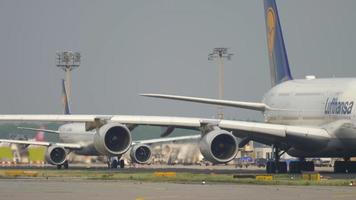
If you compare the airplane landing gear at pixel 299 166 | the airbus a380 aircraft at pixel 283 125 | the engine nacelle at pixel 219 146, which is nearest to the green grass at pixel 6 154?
the airbus a380 aircraft at pixel 283 125

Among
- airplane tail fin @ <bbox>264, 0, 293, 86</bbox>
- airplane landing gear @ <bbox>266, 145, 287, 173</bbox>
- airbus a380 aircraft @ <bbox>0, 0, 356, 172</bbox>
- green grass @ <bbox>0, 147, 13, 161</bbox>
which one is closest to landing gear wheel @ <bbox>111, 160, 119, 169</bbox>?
green grass @ <bbox>0, 147, 13, 161</bbox>

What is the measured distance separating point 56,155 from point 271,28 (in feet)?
81.0

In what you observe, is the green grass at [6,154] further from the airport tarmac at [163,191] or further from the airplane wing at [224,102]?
the airport tarmac at [163,191]

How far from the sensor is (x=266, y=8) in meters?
65.5

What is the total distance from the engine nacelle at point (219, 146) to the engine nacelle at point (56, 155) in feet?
97.7

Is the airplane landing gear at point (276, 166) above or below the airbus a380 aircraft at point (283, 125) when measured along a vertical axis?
below

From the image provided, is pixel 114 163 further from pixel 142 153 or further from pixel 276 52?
pixel 276 52

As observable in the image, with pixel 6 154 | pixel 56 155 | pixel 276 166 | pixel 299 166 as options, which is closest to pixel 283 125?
pixel 276 166

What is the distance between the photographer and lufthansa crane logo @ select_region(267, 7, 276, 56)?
6303cm

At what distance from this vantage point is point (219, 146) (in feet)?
172

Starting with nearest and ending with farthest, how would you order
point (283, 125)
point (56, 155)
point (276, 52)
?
1. point (283, 125)
2. point (276, 52)
3. point (56, 155)

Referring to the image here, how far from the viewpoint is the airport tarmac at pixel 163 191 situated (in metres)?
33.0

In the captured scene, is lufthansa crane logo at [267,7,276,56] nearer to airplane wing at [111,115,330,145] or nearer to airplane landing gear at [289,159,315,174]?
airplane landing gear at [289,159,315,174]

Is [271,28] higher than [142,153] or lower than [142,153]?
higher
